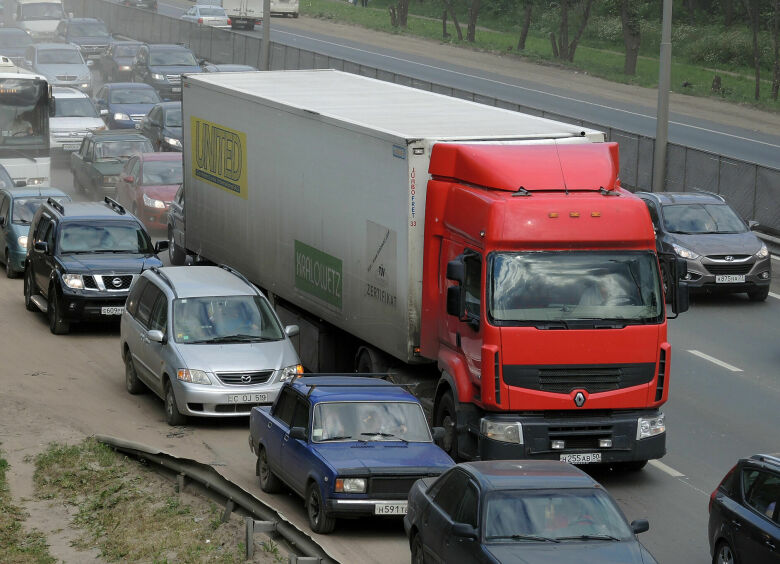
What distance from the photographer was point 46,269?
23578 mm

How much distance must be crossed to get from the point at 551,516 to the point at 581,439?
4010mm

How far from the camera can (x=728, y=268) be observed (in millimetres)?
24125

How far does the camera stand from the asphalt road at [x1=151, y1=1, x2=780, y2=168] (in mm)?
43938

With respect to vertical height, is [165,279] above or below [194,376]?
above

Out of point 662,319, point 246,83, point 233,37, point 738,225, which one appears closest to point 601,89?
point 233,37

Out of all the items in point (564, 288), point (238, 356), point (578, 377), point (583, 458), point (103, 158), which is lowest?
point (103, 158)

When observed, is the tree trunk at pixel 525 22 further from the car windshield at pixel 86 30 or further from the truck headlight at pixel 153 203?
the truck headlight at pixel 153 203

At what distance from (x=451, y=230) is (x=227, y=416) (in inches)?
158

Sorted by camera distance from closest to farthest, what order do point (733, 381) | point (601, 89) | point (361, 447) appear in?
point (361, 447)
point (733, 381)
point (601, 89)

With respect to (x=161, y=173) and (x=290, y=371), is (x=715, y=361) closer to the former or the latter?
(x=290, y=371)

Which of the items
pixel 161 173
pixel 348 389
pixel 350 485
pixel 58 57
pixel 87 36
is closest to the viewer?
pixel 350 485

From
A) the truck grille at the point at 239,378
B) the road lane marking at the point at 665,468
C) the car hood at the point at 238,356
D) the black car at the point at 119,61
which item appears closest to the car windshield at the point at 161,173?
the car hood at the point at 238,356

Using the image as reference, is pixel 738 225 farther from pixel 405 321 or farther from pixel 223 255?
pixel 405 321

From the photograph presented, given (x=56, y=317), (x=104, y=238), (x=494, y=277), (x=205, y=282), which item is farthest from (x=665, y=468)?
(x=104, y=238)
